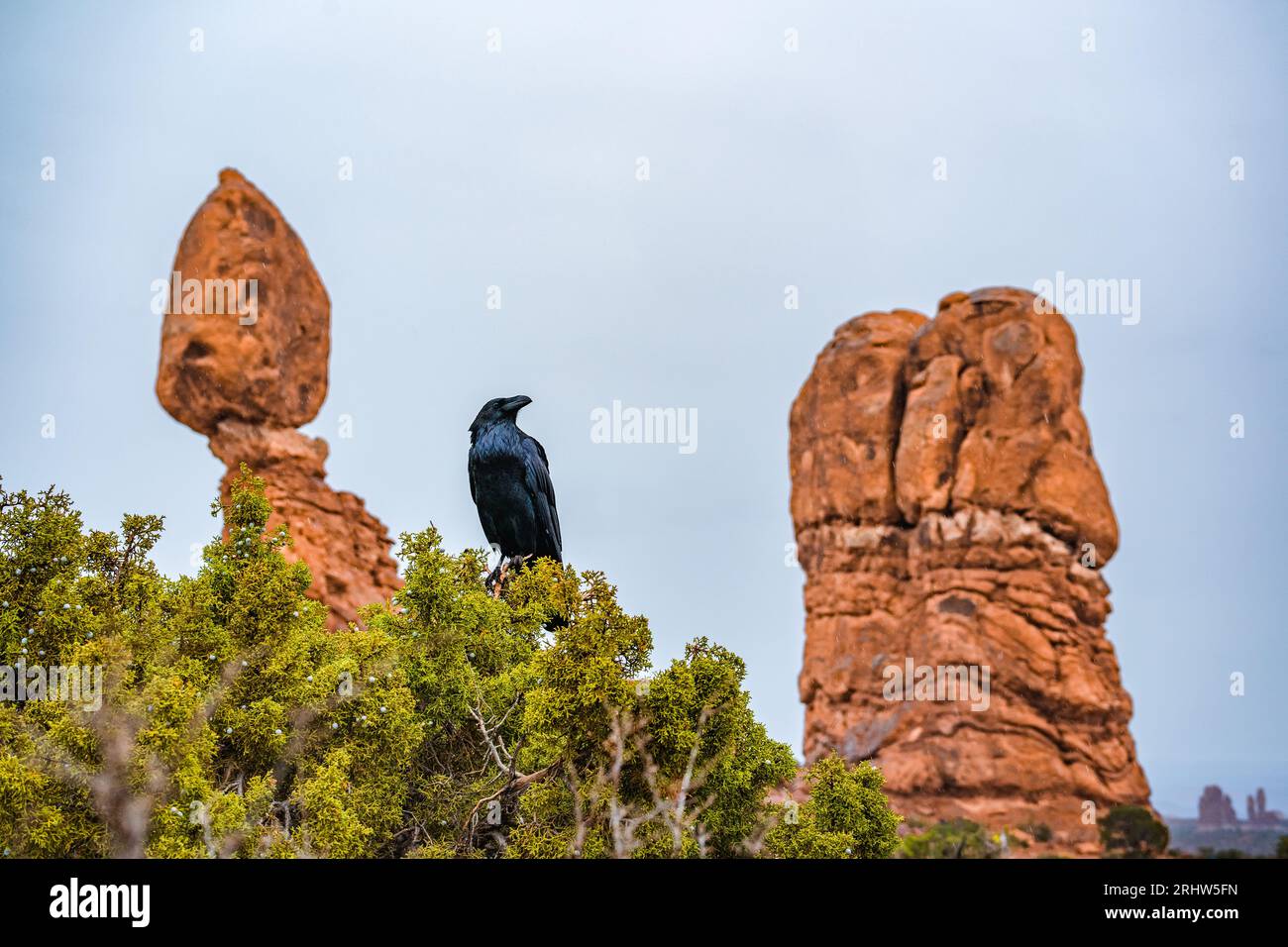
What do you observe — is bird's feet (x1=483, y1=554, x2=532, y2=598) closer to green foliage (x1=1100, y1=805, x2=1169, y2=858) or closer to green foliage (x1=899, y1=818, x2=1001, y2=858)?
green foliage (x1=899, y1=818, x2=1001, y2=858)

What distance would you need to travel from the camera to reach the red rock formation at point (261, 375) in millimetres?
42281

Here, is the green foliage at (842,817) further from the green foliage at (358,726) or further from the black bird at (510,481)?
the black bird at (510,481)

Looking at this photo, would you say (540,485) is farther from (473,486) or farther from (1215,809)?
(1215,809)

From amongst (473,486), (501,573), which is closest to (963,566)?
(501,573)

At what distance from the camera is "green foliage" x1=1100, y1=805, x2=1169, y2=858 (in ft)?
130

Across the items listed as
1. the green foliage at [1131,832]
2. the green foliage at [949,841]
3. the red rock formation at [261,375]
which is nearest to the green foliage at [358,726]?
the green foliage at [949,841]

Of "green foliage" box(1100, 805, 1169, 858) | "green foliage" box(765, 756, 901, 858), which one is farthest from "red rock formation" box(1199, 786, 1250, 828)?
"green foliage" box(765, 756, 901, 858)

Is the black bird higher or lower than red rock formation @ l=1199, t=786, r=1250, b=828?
higher

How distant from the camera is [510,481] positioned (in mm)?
12891

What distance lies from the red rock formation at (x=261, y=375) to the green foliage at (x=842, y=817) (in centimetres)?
3086

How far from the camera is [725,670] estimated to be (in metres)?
10.0

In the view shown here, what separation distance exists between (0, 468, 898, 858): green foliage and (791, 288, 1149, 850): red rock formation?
32.0 metres

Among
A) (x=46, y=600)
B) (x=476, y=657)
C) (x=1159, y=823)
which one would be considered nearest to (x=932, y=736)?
(x=1159, y=823)

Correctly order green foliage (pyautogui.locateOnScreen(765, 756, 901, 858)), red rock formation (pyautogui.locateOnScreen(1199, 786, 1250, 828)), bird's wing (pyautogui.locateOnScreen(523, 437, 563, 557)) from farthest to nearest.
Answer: red rock formation (pyautogui.locateOnScreen(1199, 786, 1250, 828)) → bird's wing (pyautogui.locateOnScreen(523, 437, 563, 557)) → green foliage (pyautogui.locateOnScreen(765, 756, 901, 858))
